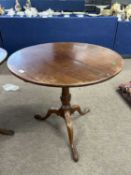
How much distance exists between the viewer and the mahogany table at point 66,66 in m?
1.16

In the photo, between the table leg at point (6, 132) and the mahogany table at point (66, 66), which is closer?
the mahogany table at point (66, 66)

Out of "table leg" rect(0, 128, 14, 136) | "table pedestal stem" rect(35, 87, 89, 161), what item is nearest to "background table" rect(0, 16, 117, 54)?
"table pedestal stem" rect(35, 87, 89, 161)

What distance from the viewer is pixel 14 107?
6.82ft

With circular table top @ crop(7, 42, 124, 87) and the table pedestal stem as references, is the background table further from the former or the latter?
the table pedestal stem

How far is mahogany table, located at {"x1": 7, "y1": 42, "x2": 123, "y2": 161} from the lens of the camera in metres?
1.16

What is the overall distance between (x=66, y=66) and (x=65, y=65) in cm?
2

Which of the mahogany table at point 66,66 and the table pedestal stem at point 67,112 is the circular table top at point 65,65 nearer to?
the mahogany table at point 66,66

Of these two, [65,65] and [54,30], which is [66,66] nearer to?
[65,65]

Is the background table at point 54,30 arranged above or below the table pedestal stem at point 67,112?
above

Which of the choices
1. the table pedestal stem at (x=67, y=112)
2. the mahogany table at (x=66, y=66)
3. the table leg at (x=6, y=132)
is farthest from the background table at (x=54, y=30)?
the table leg at (x=6, y=132)

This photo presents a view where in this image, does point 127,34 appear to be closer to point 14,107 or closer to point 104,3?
point 14,107

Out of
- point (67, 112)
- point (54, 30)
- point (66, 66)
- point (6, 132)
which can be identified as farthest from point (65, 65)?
point (54, 30)

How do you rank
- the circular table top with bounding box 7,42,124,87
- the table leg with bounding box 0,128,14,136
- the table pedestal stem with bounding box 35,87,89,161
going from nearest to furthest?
the circular table top with bounding box 7,42,124,87, the table pedestal stem with bounding box 35,87,89,161, the table leg with bounding box 0,128,14,136

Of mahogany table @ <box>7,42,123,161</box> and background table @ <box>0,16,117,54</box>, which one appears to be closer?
mahogany table @ <box>7,42,123,161</box>
